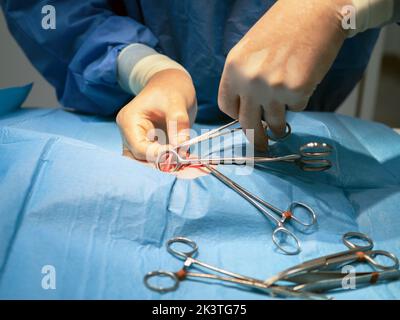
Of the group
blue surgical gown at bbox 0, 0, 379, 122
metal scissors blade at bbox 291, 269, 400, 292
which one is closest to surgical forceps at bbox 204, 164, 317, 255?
metal scissors blade at bbox 291, 269, 400, 292

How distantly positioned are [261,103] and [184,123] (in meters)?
0.22

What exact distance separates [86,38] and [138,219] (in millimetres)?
840

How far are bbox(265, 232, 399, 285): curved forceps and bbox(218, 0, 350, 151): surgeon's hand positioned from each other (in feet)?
1.13

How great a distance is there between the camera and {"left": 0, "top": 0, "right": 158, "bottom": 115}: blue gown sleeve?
1462mm

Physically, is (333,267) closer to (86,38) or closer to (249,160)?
(249,160)

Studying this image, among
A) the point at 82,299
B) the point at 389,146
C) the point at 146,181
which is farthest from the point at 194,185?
the point at 389,146

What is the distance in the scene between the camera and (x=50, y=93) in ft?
8.04

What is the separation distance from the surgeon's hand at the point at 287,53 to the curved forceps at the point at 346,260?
0.35 metres


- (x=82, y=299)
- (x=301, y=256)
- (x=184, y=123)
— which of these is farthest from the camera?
(x=184, y=123)

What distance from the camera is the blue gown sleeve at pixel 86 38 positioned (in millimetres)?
1462

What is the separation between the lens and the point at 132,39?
1.47 m

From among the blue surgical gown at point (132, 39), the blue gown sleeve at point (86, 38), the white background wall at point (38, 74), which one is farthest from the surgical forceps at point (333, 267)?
the white background wall at point (38, 74)

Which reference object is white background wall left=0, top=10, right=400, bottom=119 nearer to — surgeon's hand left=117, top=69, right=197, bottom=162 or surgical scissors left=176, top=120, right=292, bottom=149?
surgeon's hand left=117, top=69, right=197, bottom=162

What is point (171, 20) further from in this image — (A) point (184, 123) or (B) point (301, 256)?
(B) point (301, 256)
